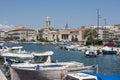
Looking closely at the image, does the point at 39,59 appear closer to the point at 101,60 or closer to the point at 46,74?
the point at 46,74

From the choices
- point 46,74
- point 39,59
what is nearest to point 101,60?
point 39,59

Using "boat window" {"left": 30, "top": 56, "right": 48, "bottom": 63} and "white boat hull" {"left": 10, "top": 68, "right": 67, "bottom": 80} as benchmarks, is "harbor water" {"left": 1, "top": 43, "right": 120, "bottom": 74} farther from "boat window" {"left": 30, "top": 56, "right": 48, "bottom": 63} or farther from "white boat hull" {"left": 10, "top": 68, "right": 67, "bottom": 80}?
"white boat hull" {"left": 10, "top": 68, "right": 67, "bottom": 80}

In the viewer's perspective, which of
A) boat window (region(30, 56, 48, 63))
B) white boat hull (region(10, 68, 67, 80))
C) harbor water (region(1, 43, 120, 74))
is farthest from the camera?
harbor water (region(1, 43, 120, 74))

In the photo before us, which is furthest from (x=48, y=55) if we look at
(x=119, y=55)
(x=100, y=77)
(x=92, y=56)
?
(x=119, y=55)

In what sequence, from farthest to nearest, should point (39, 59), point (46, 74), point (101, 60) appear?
1. point (101, 60)
2. point (39, 59)
3. point (46, 74)

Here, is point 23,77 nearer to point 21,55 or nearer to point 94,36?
point 21,55

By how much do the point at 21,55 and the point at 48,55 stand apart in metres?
8.23

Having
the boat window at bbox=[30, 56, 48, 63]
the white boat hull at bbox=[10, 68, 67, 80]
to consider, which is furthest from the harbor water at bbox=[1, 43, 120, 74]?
the white boat hull at bbox=[10, 68, 67, 80]

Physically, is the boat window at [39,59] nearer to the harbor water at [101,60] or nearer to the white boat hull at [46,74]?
the white boat hull at [46,74]

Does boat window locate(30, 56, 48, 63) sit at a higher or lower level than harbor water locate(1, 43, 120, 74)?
higher

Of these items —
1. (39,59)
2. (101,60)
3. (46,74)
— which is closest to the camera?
(46,74)

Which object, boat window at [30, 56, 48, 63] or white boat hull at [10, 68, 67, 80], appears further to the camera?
boat window at [30, 56, 48, 63]

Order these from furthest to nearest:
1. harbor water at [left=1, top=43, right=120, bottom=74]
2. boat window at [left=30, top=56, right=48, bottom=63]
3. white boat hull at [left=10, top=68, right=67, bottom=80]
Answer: harbor water at [left=1, top=43, right=120, bottom=74]
boat window at [left=30, top=56, right=48, bottom=63]
white boat hull at [left=10, top=68, right=67, bottom=80]

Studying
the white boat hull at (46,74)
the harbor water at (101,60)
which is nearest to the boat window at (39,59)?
the white boat hull at (46,74)
